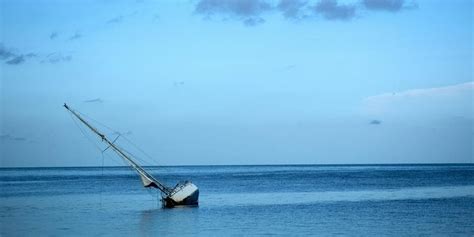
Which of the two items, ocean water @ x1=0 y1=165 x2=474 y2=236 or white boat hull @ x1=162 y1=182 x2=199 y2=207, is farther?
white boat hull @ x1=162 y1=182 x2=199 y2=207

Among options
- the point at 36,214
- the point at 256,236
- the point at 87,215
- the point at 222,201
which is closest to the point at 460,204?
the point at 222,201

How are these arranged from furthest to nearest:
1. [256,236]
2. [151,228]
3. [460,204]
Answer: [460,204]
[151,228]
[256,236]

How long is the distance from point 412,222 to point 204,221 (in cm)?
1389

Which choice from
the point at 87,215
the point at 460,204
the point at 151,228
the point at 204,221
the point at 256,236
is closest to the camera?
the point at 256,236

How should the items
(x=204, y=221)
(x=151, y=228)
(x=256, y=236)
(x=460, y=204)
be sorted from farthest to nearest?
(x=460, y=204) → (x=204, y=221) → (x=151, y=228) → (x=256, y=236)

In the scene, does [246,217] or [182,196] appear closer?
[246,217]

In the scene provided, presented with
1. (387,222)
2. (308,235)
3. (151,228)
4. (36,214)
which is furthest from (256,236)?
(36,214)

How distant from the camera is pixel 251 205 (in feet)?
205

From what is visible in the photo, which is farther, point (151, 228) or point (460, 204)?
point (460, 204)

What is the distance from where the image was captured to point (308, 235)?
39656mm

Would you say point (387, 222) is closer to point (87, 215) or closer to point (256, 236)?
point (256, 236)

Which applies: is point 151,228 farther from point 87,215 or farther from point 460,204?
point 460,204

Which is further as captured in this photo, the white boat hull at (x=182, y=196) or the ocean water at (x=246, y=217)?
the white boat hull at (x=182, y=196)

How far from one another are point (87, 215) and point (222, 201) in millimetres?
18531
